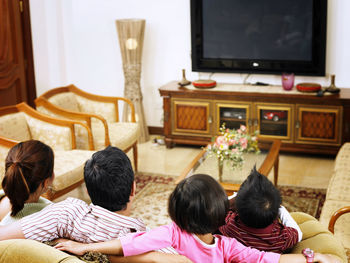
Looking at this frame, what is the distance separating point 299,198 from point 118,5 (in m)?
3.27

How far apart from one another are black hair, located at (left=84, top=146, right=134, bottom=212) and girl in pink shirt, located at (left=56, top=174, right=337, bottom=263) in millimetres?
154

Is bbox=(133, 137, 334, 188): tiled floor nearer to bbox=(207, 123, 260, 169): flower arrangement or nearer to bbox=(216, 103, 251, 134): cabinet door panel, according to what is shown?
bbox=(216, 103, 251, 134): cabinet door panel

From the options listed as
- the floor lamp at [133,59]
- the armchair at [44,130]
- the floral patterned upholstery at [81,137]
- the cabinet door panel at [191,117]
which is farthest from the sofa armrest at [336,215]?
the floor lamp at [133,59]

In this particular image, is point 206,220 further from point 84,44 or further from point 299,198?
point 84,44

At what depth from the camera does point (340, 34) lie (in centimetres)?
521

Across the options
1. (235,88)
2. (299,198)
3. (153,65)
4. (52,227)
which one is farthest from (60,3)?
(52,227)

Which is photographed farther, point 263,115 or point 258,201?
point 263,115

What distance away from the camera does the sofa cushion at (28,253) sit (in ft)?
5.10

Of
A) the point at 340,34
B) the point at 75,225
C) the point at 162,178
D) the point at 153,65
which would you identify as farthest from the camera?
the point at 153,65

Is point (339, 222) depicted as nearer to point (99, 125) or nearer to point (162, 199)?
point (162, 199)

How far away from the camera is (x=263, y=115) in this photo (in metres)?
5.34

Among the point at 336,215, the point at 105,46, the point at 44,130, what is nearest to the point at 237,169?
the point at 336,215

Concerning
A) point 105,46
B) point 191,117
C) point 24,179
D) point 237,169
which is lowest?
point 237,169

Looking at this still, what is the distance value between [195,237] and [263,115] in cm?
379
